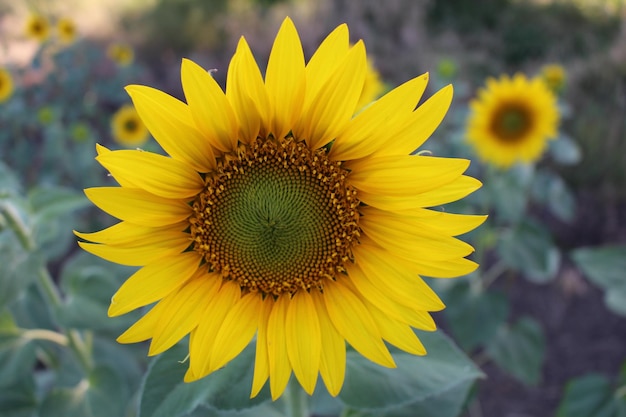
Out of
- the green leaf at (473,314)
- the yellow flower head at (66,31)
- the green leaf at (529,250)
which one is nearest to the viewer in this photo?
the green leaf at (473,314)

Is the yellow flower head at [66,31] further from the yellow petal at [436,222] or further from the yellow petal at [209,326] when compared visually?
the yellow petal at [436,222]

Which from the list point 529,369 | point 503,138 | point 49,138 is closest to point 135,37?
point 49,138

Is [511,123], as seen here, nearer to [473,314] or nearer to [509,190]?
[509,190]

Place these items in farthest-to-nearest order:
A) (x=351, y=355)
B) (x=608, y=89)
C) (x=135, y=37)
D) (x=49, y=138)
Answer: (x=135, y=37) < (x=608, y=89) < (x=49, y=138) < (x=351, y=355)

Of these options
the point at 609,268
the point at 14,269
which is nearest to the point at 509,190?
the point at 609,268

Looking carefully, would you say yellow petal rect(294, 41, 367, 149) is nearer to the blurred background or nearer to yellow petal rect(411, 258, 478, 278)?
yellow petal rect(411, 258, 478, 278)

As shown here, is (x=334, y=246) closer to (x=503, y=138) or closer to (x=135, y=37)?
(x=503, y=138)

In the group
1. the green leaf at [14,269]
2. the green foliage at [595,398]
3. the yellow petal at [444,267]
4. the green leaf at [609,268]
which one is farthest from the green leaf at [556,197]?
the green leaf at [14,269]
